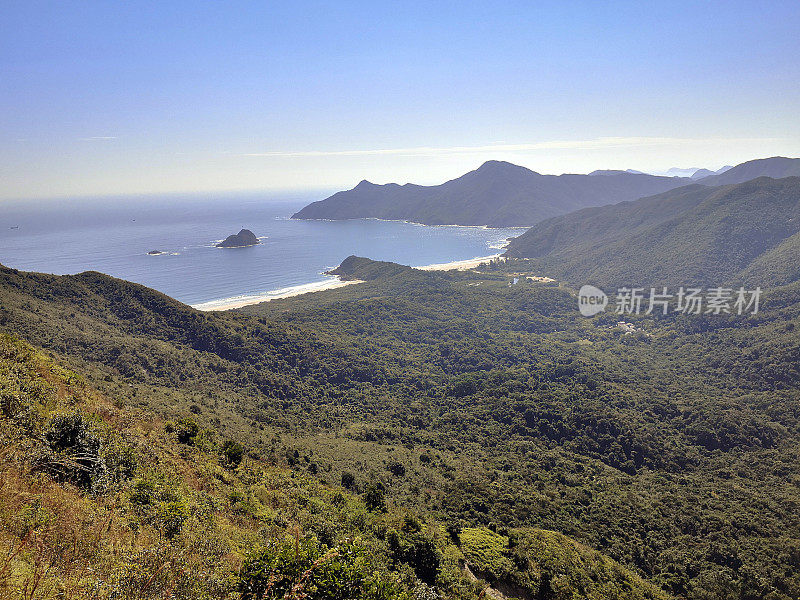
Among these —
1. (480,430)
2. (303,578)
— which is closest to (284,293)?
(480,430)

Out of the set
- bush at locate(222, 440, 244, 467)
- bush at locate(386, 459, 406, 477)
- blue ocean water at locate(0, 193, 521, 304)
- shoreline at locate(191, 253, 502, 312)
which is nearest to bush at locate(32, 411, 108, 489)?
bush at locate(222, 440, 244, 467)

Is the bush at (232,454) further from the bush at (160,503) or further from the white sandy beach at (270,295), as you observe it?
the white sandy beach at (270,295)

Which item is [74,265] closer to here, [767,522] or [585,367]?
[585,367]

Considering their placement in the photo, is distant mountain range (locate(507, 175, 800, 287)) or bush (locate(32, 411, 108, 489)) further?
distant mountain range (locate(507, 175, 800, 287))

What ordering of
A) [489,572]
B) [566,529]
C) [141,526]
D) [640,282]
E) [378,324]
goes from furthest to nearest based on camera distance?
[640,282], [378,324], [566,529], [489,572], [141,526]

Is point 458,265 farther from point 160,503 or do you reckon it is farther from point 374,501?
point 160,503

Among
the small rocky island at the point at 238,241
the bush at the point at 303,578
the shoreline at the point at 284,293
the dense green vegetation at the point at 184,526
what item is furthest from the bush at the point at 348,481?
the small rocky island at the point at 238,241

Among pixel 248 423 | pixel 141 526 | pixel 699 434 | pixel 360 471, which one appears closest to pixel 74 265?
pixel 248 423

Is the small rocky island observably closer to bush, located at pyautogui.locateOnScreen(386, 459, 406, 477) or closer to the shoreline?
the shoreline
